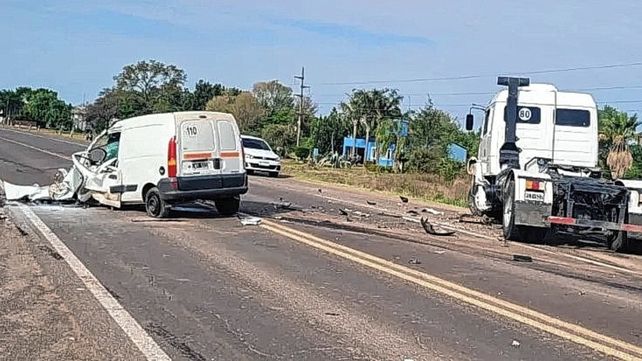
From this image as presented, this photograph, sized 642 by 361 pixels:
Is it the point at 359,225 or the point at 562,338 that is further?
the point at 359,225

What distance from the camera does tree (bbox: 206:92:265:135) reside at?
90625mm

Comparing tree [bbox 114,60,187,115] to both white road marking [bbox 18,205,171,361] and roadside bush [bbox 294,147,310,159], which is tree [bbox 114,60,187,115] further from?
white road marking [bbox 18,205,171,361]

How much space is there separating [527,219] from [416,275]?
5.00m

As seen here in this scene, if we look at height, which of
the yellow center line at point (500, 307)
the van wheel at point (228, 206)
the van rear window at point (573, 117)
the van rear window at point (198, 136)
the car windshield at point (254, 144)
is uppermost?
the van rear window at point (573, 117)

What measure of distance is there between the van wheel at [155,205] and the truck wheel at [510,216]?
5.95 m

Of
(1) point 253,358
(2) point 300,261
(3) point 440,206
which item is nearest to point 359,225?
(2) point 300,261

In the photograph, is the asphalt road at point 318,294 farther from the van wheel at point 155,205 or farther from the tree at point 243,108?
the tree at point 243,108

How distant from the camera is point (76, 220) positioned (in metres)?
15.4

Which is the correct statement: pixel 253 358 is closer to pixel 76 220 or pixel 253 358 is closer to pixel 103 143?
pixel 76 220

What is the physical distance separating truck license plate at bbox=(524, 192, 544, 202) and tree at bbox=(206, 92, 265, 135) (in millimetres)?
74309

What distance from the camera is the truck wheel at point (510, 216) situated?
15.1 metres

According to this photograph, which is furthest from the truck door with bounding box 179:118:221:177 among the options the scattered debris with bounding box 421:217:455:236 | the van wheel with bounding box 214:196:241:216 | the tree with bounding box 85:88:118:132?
the tree with bounding box 85:88:118:132

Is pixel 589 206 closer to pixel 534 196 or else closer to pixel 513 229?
pixel 534 196

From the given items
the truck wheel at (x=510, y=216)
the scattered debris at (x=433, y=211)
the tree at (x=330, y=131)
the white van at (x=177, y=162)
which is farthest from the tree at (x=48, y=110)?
the truck wheel at (x=510, y=216)
